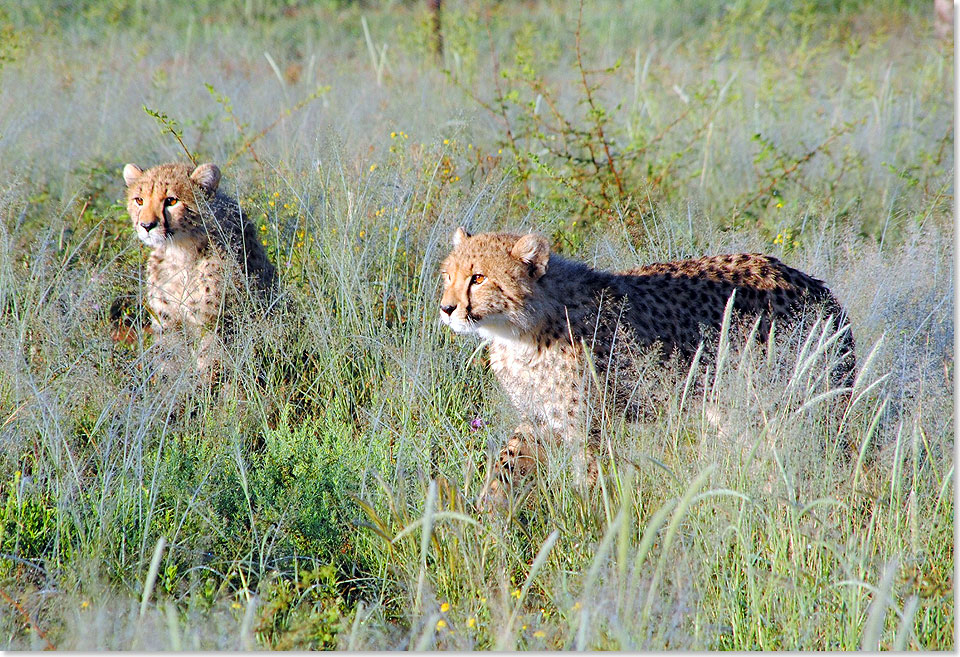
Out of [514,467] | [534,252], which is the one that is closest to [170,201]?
[534,252]

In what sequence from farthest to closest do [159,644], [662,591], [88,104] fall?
1. [88,104]
2. [662,591]
3. [159,644]

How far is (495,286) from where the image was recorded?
3.04 meters

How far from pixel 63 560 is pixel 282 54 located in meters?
6.68

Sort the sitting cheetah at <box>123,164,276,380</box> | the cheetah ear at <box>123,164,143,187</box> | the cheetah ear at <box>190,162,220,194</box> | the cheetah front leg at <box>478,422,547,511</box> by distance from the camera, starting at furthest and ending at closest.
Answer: the cheetah ear at <box>123,164,143,187</box>
the cheetah ear at <box>190,162,220,194</box>
the sitting cheetah at <box>123,164,276,380</box>
the cheetah front leg at <box>478,422,547,511</box>

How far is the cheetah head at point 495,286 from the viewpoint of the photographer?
9.90ft

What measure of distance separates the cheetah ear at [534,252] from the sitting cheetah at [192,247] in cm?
119

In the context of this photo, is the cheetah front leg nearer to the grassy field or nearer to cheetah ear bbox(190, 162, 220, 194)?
the grassy field

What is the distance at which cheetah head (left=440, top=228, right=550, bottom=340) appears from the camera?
3.02 metres

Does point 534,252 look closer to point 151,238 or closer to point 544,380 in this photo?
point 544,380

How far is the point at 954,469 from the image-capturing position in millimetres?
2449

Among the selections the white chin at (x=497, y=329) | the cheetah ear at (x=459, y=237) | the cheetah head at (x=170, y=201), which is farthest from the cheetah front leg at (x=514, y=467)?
the cheetah head at (x=170, y=201)

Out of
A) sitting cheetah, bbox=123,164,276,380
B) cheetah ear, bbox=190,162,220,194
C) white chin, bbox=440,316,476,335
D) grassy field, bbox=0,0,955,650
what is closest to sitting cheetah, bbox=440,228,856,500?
white chin, bbox=440,316,476,335

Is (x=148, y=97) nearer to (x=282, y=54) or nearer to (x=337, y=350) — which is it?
(x=282, y=54)

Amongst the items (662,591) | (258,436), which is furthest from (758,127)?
(662,591)
